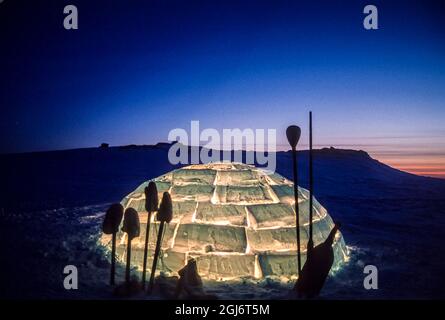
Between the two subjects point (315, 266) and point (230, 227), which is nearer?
point (315, 266)

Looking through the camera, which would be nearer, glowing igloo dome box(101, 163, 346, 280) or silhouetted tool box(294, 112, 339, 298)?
silhouetted tool box(294, 112, 339, 298)

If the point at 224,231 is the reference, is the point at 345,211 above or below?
below

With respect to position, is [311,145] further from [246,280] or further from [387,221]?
[387,221]

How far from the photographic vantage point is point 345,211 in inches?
510

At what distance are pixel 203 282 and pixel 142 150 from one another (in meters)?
25.7

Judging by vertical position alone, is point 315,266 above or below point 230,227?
below

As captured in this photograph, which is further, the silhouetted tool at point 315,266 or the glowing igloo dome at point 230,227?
the glowing igloo dome at point 230,227

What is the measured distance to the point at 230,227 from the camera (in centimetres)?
529

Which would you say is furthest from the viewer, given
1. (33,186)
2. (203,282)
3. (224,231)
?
(33,186)

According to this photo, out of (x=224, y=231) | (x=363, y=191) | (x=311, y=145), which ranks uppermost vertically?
(x=311, y=145)

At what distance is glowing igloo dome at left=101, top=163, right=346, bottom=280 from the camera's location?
5.07m

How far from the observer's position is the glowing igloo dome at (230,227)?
5.07 meters

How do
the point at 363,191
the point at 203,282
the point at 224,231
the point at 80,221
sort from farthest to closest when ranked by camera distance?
the point at 363,191, the point at 80,221, the point at 224,231, the point at 203,282
